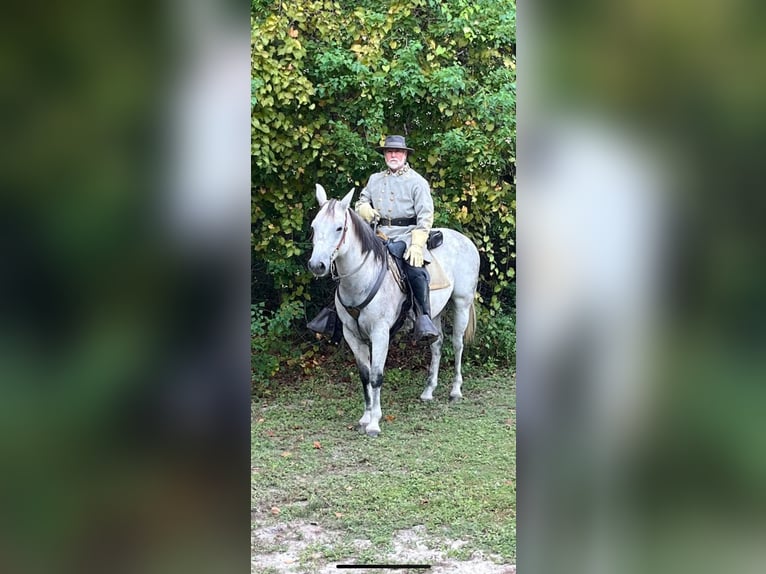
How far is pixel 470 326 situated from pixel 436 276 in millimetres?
844

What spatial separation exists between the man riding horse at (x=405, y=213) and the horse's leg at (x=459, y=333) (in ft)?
2.57

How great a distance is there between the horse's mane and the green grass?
5.07 feet

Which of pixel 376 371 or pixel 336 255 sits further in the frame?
pixel 376 371

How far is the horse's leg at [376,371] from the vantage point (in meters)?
5.91

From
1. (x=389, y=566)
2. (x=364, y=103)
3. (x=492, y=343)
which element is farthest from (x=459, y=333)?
(x=389, y=566)

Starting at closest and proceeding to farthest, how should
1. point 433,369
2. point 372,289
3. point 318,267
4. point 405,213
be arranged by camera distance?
1. point 318,267
2. point 372,289
3. point 405,213
4. point 433,369

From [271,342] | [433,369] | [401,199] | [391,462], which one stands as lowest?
[391,462]

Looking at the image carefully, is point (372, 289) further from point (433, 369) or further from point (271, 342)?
point (271, 342)
